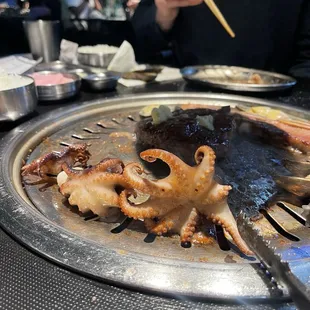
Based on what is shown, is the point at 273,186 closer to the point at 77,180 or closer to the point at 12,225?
the point at 77,180

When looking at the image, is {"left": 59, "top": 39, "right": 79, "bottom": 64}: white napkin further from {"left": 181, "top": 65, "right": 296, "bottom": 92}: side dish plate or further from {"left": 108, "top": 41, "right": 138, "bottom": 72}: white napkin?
{"left": 181, "top": 65, "right": 296, "bottom": 92}: side dish plate

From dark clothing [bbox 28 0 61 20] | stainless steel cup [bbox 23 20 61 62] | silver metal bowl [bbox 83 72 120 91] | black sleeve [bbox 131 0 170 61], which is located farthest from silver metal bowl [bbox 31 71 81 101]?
dark clothing [bbox 28 0 61 20]

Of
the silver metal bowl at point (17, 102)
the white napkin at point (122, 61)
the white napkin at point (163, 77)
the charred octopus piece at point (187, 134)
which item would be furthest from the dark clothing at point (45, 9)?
the charred octopus piece at point (187, 134)

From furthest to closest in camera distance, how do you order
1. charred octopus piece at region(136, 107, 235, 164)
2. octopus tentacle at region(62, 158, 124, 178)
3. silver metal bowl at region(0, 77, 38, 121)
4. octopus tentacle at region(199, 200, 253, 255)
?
1. silver metal bowl at region(0, 77, 38, 121)
2. charred octopus piece at region(136, 107, 235, 164)
3. octopus tentacle at region(62, 158, 124, 178)
4. octopus tentacle at region(199, 200, 253, 255)

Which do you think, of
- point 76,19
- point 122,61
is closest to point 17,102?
point 122,61

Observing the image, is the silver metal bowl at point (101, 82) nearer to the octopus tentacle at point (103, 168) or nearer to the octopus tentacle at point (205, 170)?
the octopus tentacle at point (103, 168)

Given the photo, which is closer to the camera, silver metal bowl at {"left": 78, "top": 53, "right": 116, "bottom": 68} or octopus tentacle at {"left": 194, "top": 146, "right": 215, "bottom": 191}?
octopus tentacle at {"left": 194, "top": 146, "right": 215, "bottom": 191}
